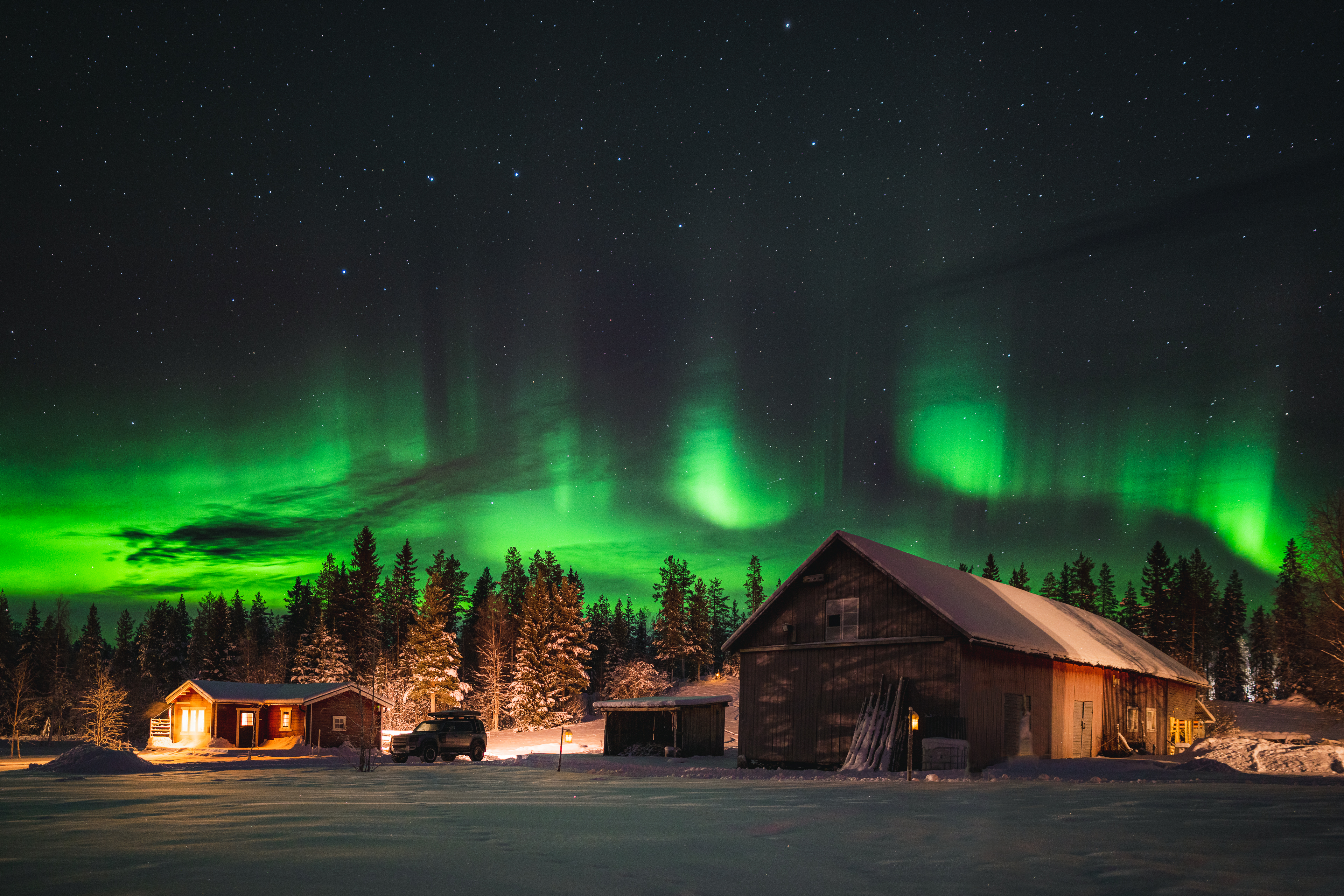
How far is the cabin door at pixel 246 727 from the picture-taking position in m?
51.8

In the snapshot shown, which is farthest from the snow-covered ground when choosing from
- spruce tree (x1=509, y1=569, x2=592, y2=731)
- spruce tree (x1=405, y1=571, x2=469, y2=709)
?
spruce tree (x1=405, y1=571, x2=469, y2=709)

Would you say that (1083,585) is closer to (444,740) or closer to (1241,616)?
(1241,616)

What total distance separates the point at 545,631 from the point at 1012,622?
55.5 m

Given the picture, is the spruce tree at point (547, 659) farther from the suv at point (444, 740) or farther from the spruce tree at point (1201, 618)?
the spruce tree at point (1201, 618)

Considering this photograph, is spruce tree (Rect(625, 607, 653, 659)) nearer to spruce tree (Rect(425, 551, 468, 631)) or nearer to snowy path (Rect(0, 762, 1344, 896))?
spruce tree (Rect(425, 551, 468, 631))

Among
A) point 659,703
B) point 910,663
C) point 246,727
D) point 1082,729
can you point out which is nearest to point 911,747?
point 910,663

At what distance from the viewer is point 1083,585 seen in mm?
105000

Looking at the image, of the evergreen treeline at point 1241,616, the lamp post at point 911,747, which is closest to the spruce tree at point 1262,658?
the evergreen treeline at point 1241,616

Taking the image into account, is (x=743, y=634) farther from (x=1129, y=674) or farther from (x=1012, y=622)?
(x=1129, y=674)

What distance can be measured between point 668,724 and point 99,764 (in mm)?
22274

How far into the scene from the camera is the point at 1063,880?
341 inches

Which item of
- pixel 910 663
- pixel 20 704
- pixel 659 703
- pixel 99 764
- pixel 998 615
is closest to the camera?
pixel 910 663

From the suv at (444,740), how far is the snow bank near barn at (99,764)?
9.27m

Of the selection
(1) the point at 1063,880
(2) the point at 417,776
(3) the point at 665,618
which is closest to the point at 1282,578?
(3) the point at 665,618
